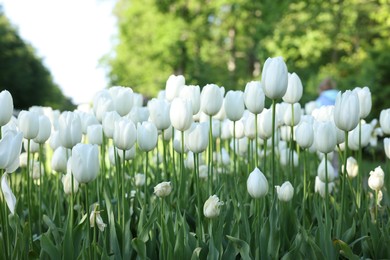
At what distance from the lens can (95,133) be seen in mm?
3102

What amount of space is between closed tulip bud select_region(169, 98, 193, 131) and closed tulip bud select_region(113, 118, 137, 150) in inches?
8.8

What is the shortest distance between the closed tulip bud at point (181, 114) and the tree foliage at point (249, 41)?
38.7 ft

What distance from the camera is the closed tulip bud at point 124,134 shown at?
7.49 ft

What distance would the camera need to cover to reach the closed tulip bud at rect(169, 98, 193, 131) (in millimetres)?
2410

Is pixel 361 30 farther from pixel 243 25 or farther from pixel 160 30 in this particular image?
pixel 160 30

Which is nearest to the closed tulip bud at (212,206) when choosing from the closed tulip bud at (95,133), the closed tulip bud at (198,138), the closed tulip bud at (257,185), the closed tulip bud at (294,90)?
the closed tulip bud at (257,185)

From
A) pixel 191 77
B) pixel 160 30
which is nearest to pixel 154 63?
pixel 160 30

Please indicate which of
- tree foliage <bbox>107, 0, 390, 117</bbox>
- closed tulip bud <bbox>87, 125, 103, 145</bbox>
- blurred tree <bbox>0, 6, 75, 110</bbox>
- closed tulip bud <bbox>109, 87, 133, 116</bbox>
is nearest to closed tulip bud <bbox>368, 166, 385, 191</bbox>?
closed tulip bud <bbox>109, 87, 133, 116</bbox>

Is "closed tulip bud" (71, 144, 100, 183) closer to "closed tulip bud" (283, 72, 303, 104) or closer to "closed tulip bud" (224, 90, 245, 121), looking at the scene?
"closed tulip bud" (224, 90, 245, 121)

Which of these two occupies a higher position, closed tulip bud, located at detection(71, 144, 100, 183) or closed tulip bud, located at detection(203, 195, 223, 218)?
closed tulip bud, located at detection(71, 144, 100, 183)

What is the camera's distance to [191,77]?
20453 mm

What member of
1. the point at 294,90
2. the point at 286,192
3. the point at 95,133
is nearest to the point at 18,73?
the point at 95,133

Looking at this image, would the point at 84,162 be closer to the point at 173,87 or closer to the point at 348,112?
the point at 348,112

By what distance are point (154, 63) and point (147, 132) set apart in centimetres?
2295
